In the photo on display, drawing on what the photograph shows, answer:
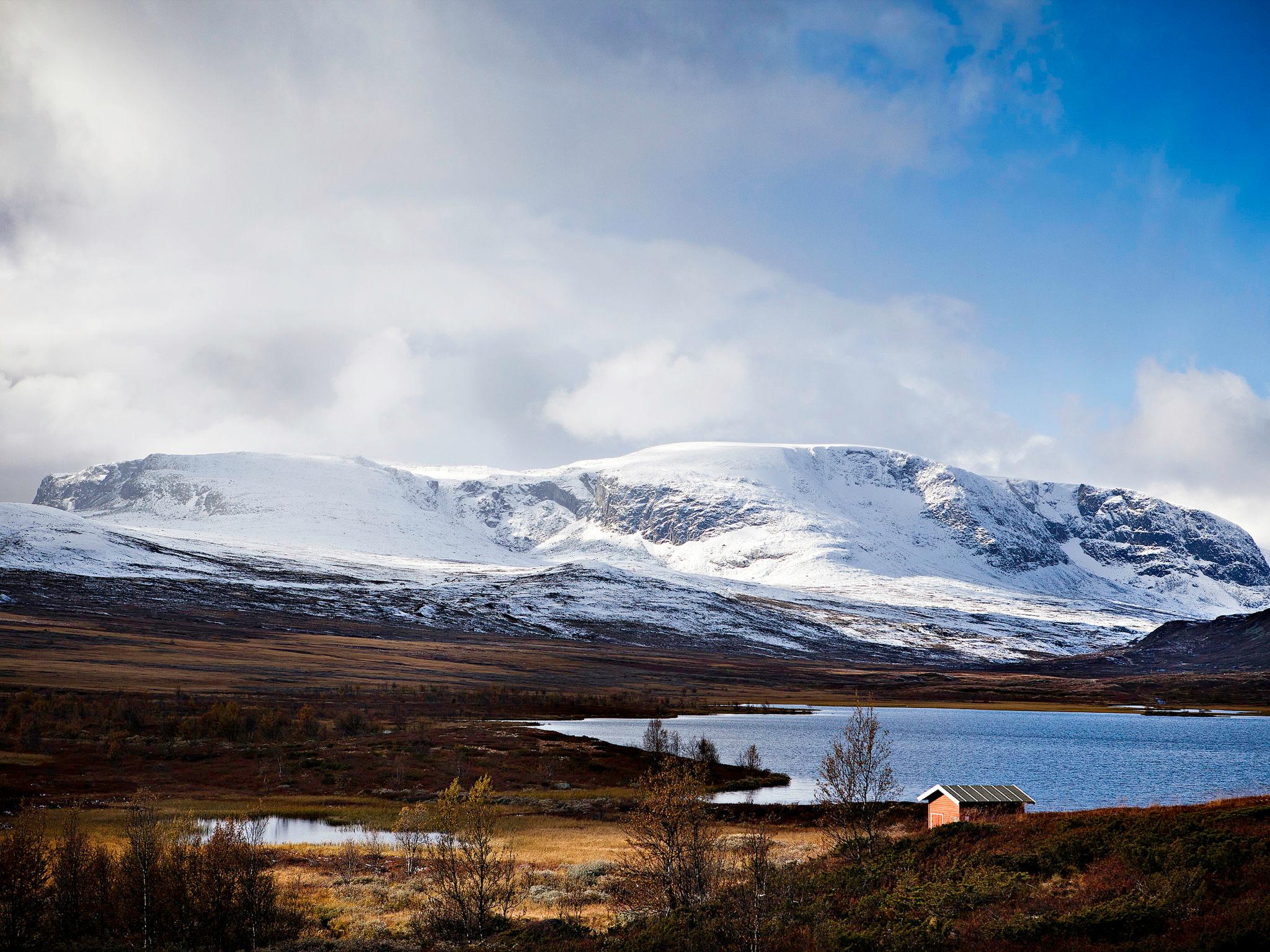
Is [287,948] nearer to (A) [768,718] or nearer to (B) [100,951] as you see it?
(B) [100,951]

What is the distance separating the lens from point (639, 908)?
28.5 meters

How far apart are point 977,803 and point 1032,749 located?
52.1m

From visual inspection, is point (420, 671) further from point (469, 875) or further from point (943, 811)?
point (469, 875)

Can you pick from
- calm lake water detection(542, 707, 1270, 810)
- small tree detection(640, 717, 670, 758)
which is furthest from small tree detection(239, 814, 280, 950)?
small tree detection(640, 717, 670, 758)

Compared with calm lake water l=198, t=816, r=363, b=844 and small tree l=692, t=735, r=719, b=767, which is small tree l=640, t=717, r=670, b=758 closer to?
small tree l=692, t=735, r=719, b=767

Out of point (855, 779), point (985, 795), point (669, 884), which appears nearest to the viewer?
point (669, 884)

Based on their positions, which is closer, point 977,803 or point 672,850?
point 672,850

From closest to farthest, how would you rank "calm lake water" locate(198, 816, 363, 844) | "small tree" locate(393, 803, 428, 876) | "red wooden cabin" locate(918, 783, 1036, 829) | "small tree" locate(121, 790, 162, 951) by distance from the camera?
1. "small tree" locate(121, 790, 162, 951)
2. "red wooden cabin" locate(918, 783, 1036, 829)
3. "small tree" locate(393, 803, 428, 876)
4. "calm lake water" locate(198, 816, 363, 844)

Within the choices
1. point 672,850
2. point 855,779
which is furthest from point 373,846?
point 855,779

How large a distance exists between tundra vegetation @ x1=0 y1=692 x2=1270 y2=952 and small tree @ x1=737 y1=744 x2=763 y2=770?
25.8m

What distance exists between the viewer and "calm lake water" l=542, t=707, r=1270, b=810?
59906mm

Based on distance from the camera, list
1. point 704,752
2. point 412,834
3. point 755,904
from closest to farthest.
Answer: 1. point 755,904
2. point 412,834
3. point 704,752

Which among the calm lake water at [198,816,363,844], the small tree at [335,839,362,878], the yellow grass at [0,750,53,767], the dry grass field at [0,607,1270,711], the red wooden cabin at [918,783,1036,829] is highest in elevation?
the red wooden cabin at [918,783,1036,829]

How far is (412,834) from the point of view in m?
46.4
